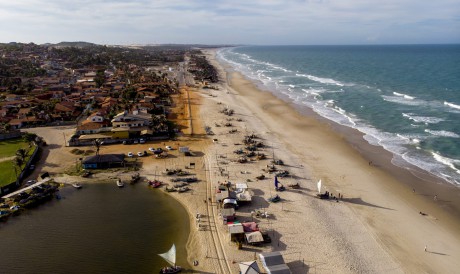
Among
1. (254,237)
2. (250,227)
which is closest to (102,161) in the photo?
(250,227)

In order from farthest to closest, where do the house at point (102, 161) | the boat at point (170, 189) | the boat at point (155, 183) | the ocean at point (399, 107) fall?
the ocean at point (399, 107)
the house at point (102, 161)
the boat at point (155, 183)
the boat at point (170, 189)

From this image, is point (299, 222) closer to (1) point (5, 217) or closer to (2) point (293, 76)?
(1) point (5, 217)

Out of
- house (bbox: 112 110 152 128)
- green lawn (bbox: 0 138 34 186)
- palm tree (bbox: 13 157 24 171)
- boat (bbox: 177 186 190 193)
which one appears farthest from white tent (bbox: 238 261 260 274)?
house (bbox: 112 110 152 128)

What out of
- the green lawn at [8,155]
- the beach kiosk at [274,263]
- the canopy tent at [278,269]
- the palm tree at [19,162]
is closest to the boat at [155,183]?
the green lawn at [8,155]

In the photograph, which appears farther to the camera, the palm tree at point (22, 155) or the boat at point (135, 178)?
the palm tree at point (22, 155)

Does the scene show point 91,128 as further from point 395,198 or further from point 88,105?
point 395,198

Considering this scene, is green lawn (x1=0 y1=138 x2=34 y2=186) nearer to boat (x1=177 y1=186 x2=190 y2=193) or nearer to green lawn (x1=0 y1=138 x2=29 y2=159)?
green lawn (x1=0 y1=138 x2=29 y2=159)

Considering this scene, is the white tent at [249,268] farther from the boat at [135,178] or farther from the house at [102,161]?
the house at [102,161]
